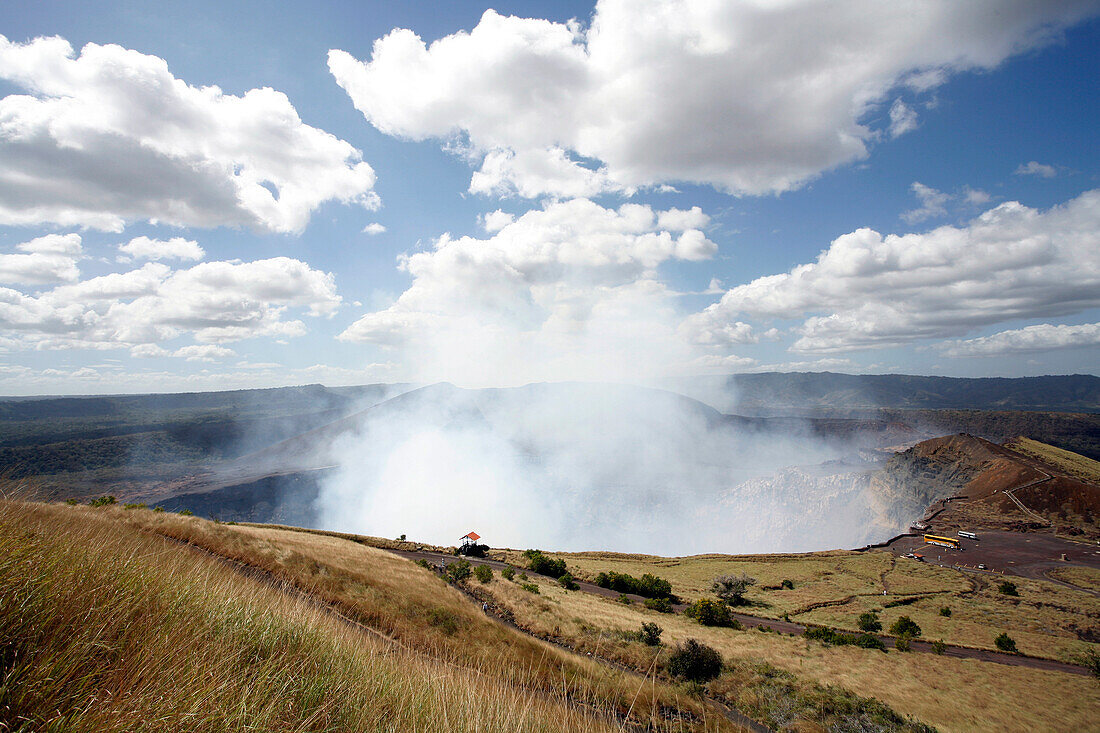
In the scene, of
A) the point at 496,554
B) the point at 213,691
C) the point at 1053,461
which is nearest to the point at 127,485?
the point at 496,554

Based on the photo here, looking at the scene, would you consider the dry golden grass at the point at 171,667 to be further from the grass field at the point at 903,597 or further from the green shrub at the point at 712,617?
the grass field at the point at 903,597

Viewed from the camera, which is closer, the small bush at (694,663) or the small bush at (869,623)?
the small bush at (694,663)

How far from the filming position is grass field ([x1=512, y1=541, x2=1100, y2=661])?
110 feet

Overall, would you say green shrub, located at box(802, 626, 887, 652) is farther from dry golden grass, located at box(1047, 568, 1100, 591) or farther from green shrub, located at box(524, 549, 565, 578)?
dry golden grass, located at box(1047, 568, 1100, 591)

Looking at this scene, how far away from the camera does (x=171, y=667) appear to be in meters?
3.41

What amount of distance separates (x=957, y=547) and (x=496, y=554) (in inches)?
2560

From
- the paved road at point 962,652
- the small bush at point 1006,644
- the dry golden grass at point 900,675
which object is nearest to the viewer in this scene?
the dry golden grass at point 900,675

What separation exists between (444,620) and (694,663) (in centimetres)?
1109

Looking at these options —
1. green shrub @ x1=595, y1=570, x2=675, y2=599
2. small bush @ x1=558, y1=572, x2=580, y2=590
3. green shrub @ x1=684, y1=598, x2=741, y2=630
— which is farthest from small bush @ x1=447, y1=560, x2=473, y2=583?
green shrub @ x1=684, y1=598, x2=741, y2=630

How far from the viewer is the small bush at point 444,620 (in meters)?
15.9

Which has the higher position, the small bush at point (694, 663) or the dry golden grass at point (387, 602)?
the dry golden grass at point (387, 602)

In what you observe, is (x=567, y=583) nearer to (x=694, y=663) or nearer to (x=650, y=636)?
(x=650, y=636)

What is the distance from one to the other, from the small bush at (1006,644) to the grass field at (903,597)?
1.94 ft

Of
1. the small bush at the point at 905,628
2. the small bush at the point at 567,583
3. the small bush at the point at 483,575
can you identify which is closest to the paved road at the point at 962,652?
the small bush at the point at 905,628
